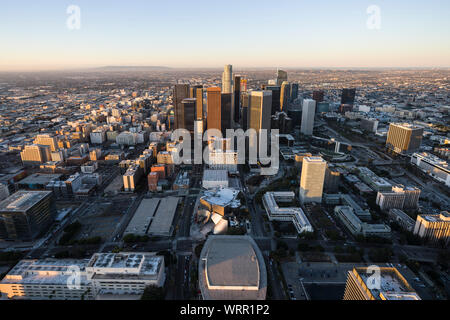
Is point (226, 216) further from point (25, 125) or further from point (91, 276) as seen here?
point (25, 125)

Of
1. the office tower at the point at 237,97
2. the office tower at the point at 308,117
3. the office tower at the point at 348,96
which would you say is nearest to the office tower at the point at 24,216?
the office tower at the point at 237,97

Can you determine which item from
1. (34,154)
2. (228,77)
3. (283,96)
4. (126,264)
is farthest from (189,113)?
(126,264)

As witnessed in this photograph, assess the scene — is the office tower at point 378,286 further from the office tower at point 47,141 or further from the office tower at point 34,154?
the office tower at point 47,141

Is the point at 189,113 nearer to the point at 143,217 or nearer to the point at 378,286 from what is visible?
the point at 143,217
